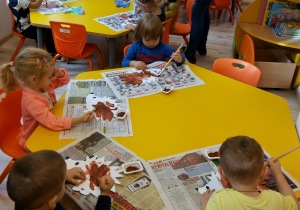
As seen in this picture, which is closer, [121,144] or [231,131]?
[121,144]

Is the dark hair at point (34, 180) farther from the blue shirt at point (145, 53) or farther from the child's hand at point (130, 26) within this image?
the child's hand at point (130, 26)

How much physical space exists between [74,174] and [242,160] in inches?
25.4

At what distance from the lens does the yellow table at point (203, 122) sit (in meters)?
1.44

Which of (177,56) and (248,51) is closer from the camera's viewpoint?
(177,56)

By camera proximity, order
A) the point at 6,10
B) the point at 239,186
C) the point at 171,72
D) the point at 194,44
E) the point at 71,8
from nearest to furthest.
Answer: the point at 239,186 → the point at 171,72 → the point at 71,8 → the point at 194,44 → the point at 6,10

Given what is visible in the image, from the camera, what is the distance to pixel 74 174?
1249 millimetres

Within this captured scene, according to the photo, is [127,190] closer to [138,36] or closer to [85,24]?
[138,36]

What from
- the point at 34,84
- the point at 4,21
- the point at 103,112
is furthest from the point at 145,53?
the point at 4,21

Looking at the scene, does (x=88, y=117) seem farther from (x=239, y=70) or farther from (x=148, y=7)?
(x=148, y=7)

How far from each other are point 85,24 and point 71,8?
0.46m

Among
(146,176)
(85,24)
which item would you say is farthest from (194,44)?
(146,176)

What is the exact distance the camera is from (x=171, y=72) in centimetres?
207

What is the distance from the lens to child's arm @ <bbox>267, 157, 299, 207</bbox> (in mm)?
1214

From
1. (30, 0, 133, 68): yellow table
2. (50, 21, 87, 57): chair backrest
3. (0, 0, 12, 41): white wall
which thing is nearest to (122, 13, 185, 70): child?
A: (30, 0, 133, 68): yellow table
